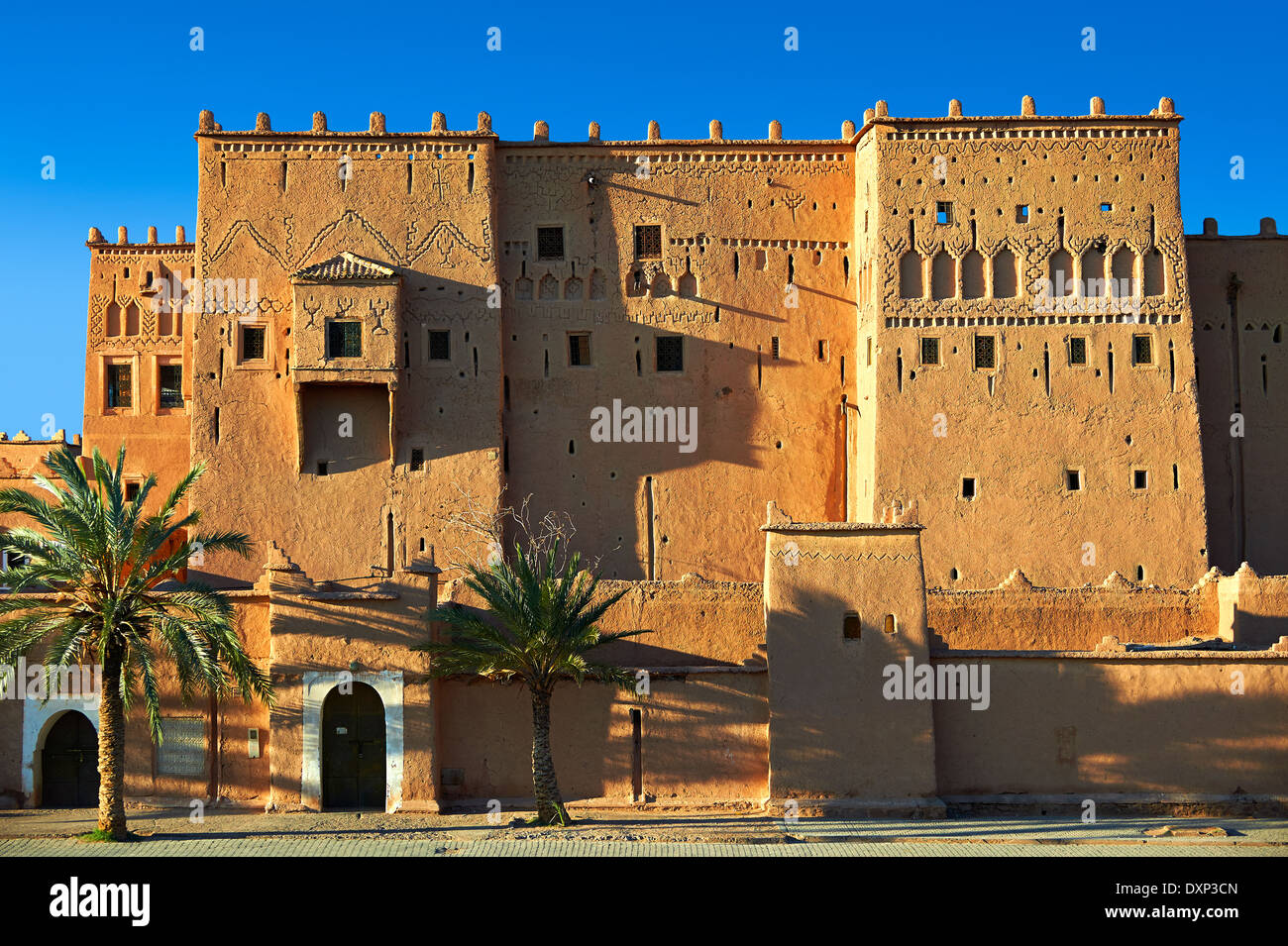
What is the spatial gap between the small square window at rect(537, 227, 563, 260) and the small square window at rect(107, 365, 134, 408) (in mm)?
10357

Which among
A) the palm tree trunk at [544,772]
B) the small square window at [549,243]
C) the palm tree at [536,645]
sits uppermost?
the small square window at [549,243]

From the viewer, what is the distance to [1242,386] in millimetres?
36031

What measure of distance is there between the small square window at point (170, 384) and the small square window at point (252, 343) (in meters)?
3.91

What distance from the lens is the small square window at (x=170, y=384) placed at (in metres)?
38.5

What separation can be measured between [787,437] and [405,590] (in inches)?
467

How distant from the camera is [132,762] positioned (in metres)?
26.6

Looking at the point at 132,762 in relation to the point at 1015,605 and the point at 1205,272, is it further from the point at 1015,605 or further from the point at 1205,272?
the point at 1205,272

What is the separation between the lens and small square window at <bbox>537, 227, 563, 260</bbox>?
36188mm

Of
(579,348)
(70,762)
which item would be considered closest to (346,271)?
(579,348)

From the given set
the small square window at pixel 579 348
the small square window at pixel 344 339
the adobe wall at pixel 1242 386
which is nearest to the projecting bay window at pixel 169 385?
the small square window at pixel 344 339

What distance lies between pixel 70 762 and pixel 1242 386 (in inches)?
985

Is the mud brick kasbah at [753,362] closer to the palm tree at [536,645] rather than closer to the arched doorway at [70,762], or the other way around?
the palm tree at [536,645]

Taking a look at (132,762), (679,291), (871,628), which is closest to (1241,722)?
(871,628)

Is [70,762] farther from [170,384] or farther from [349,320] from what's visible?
[170,384]
